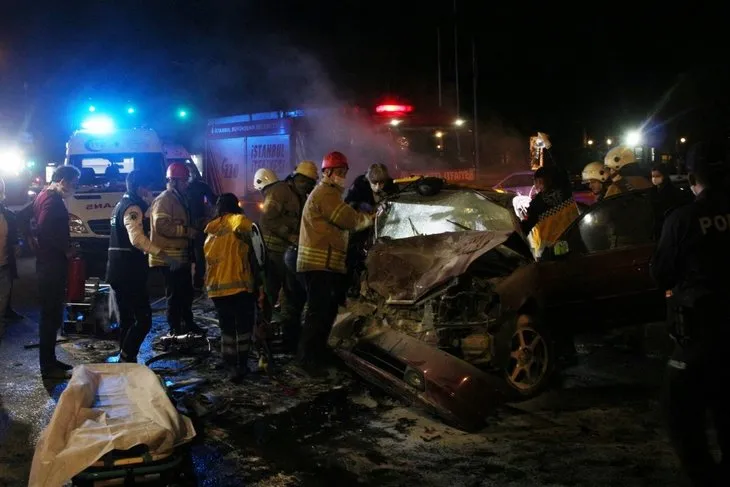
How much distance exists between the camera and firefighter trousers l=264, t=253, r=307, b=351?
7059mm

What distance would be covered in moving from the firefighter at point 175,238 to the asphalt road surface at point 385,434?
0.90 metres

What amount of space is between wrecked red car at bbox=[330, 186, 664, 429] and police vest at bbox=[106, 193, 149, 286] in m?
1.99

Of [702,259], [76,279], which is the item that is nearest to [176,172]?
[76,279]

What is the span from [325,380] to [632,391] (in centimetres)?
266

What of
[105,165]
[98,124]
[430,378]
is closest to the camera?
[430,378]

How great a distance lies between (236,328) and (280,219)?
5.40ft

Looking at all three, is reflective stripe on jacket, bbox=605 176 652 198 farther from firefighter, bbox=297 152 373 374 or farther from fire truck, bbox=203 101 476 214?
fire truck, bbox=203 101 476 214

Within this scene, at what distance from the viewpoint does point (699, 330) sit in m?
3.14

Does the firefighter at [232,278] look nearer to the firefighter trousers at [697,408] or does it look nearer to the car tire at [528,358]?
the car tire at [528,358]

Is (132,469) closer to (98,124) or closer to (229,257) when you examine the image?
(229,257)

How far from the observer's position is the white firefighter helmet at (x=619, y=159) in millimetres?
8198

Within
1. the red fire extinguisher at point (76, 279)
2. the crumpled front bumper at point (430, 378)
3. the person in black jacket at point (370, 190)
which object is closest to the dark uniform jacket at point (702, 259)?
the crumpled front bumper at point (430, 378)

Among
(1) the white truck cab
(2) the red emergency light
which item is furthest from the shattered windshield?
(1) the white truck cab

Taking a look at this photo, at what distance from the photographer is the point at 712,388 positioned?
10.3 feet
